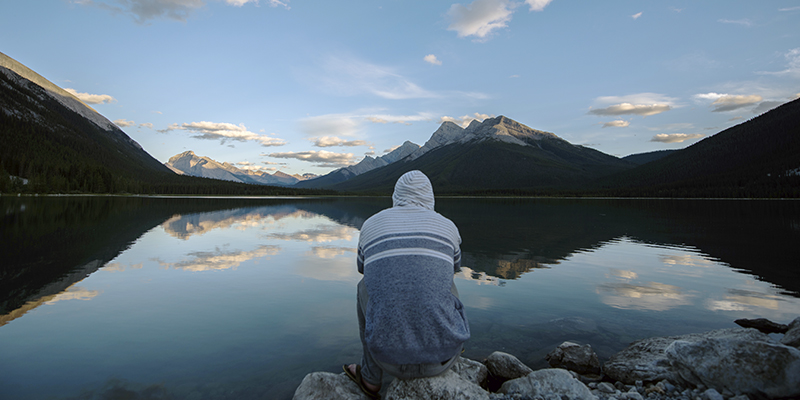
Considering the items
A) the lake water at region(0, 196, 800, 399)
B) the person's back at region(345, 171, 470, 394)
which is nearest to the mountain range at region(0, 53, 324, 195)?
the lake water at region(0, 196, 800, 399)

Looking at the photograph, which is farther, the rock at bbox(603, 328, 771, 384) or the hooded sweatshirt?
the rock at bbox(603, 328, 771, 384)

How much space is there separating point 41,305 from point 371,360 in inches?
370

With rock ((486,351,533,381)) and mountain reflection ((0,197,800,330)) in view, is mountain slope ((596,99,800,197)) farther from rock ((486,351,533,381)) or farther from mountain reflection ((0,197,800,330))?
rock ((486,351,533,381))

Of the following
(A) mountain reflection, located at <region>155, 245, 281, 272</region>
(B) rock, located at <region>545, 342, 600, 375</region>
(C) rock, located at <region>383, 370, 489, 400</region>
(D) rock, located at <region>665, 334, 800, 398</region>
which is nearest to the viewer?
(C) rock, located at <region>383, 370, 489, 400</region>

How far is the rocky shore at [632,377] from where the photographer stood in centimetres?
434

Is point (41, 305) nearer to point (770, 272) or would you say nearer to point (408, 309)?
point (408, 309)

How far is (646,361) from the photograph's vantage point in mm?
6023

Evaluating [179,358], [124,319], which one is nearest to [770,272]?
[179,358]

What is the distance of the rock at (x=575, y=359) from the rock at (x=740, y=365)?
129 centimetres

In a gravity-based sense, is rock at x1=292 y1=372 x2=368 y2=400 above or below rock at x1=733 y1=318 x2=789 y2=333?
above

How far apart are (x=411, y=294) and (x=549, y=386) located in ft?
9.59

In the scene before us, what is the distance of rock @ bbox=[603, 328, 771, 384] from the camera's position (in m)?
5.69

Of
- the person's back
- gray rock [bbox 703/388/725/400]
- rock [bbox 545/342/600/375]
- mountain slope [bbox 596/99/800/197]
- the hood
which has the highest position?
mountain slope [bbox 596/99/800/197]

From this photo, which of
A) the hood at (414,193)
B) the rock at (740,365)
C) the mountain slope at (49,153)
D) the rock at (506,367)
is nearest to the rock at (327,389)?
the rock at (506,367)
